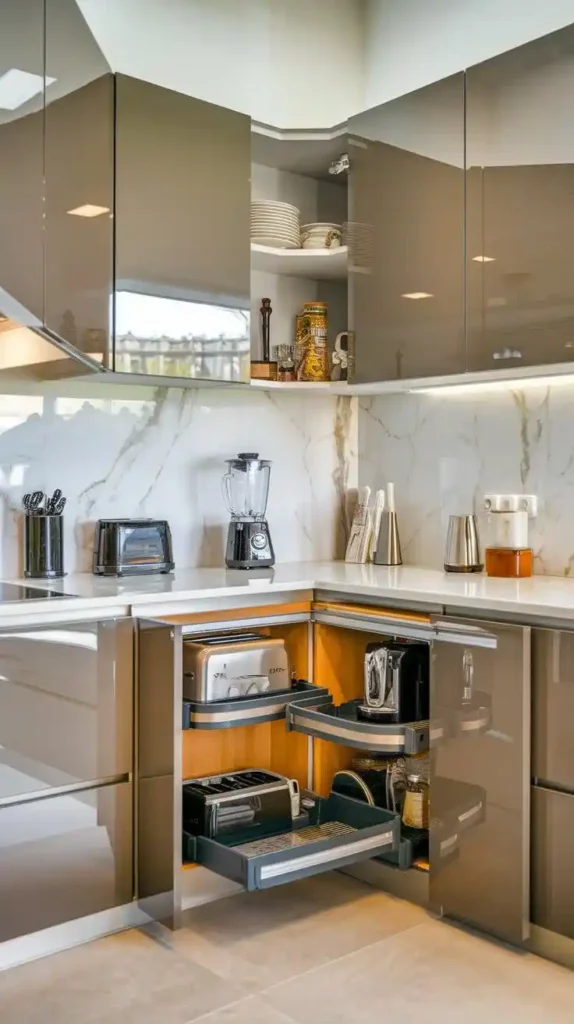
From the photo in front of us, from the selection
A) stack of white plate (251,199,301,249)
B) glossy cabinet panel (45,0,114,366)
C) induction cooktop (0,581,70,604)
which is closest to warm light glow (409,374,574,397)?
stack of white plate (251,199,301,249)

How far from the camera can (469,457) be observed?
305 cm

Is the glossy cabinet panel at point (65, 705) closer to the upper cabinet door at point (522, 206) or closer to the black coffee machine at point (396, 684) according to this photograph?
the black coffee machine at point (396, 684)

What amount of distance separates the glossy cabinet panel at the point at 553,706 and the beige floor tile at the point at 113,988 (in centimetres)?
85

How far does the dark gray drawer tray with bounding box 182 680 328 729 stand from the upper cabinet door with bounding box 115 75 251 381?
936 millimetres

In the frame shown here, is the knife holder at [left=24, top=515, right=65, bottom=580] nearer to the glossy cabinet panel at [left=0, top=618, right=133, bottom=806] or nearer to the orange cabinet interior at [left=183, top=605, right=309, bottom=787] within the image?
the glossy cabinet panel at [left=0, top=618, right=133, bottom=806]

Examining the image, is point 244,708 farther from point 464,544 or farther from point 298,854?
point 464,544

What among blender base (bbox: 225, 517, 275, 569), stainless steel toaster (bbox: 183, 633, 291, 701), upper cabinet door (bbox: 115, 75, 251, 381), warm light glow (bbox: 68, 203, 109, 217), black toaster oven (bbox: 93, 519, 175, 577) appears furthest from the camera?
blender base (bbox: 225, 517, 275, 569)

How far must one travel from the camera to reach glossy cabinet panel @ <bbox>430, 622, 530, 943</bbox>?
2.15 m

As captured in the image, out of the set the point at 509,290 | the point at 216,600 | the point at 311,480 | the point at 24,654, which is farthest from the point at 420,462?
the point at 24,654

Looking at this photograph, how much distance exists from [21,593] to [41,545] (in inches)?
12.9

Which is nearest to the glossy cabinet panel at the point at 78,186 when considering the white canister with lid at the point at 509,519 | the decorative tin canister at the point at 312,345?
the decorative tin canister at the point at 312,345

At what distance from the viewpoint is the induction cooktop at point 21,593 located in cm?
222

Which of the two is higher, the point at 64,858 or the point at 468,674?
the point at 468,674

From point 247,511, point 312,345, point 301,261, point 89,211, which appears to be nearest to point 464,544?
point 247,511
